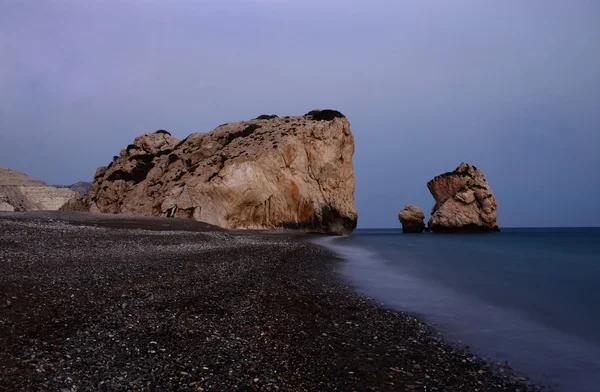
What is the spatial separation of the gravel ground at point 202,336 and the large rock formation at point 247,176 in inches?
1094

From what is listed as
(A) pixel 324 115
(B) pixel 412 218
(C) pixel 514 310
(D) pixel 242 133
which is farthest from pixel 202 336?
(B) pixel 412 218

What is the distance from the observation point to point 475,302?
1064 centimetres

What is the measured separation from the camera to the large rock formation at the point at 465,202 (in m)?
67.7

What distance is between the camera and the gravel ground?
14.5 ft

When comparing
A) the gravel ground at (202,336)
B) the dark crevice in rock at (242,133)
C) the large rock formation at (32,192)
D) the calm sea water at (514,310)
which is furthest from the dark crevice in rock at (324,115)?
the large rock formation at (32,192)

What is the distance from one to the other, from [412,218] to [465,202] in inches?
580

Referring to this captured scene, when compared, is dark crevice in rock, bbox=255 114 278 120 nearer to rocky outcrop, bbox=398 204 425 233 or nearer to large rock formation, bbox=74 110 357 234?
large rock formation, bbox=74 110 357 234

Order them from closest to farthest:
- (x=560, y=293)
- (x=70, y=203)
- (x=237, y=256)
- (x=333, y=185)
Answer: (x=560, y=293), (x=237, y=256), (x=333, y=185), (x=70, y=203)

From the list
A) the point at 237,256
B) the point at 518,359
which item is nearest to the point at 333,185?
→ the point at 237,256

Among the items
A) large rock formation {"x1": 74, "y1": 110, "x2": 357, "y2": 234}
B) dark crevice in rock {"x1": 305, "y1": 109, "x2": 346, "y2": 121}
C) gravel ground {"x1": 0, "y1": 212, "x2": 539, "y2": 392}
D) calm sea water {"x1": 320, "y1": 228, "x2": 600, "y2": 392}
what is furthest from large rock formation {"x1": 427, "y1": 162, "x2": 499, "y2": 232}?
gravel ground {"x1": 0, "y1": 212, "x2": 539, "y2": 392}

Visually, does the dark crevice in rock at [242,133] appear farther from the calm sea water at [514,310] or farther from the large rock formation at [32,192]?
the large rock formation at [32,192]

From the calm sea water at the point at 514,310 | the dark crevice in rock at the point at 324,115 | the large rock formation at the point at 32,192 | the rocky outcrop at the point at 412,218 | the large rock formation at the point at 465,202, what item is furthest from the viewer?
the rocky outcrop at the point at 412,218

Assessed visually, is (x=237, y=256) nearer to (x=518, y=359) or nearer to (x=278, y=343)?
(x=278, y=343)

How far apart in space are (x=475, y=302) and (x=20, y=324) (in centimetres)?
1014
